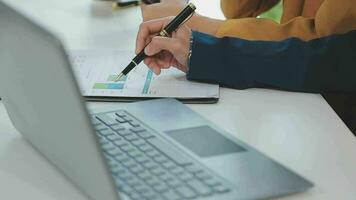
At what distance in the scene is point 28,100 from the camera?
65 centimetres

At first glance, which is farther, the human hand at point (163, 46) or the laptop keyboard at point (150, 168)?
the human hand at point (163, 46)

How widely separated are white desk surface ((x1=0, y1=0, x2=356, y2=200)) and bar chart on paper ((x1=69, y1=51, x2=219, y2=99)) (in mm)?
32

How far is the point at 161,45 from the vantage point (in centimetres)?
101

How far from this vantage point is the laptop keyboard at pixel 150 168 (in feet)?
2.10

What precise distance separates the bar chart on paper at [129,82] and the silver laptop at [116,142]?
3.5 inches

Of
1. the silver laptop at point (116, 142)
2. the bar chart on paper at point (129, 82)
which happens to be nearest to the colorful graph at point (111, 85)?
the bar chart on paper at point (129, 82)

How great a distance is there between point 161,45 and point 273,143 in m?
0.30

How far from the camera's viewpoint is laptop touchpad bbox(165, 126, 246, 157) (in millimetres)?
733

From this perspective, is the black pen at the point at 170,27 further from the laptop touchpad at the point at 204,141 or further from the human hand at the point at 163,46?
the laptop touchpad at the point at 204,141

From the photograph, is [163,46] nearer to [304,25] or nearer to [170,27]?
[170,27]

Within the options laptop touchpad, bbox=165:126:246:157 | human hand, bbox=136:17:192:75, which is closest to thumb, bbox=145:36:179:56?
human hand, bbox=136:17:192:75

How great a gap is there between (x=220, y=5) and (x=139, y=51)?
413mm

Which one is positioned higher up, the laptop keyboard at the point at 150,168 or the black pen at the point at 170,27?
the black pen at the point at 170,27

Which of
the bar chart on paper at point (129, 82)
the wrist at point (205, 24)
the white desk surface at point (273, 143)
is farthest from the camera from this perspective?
the wrist at point (205, 24)
